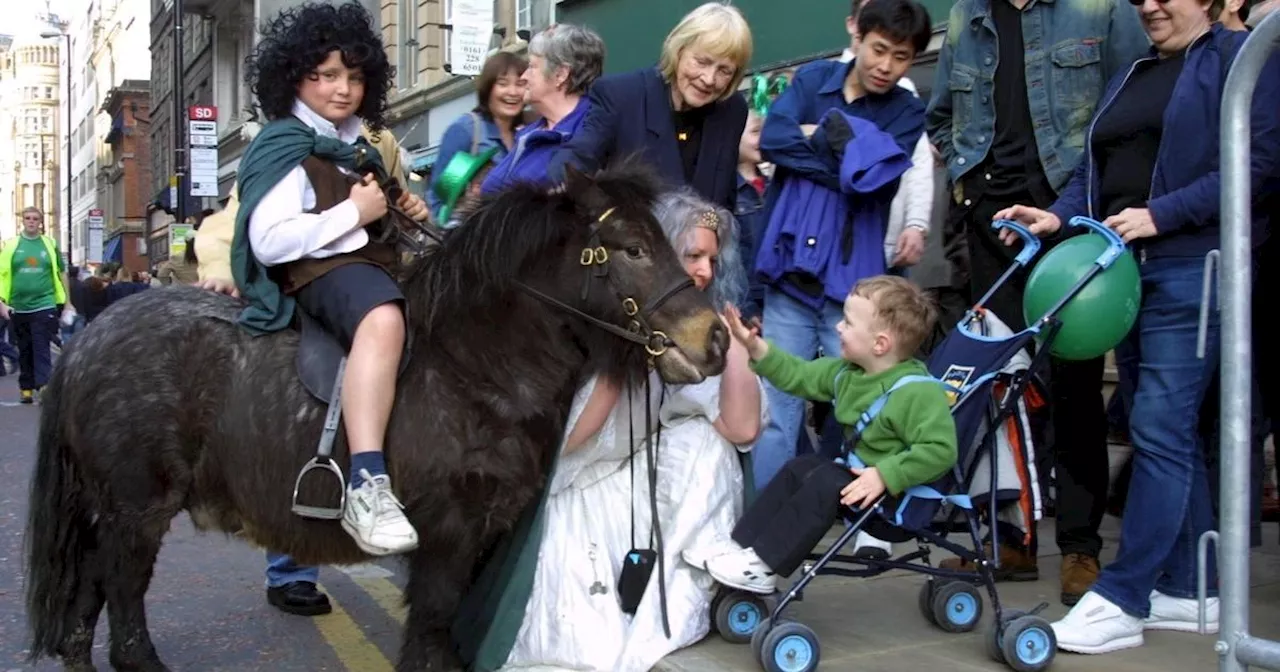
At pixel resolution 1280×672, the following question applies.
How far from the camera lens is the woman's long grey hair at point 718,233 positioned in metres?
4.04

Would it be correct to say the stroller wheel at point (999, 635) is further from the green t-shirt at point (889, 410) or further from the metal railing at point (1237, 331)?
the metal railing at point (1237, 331)

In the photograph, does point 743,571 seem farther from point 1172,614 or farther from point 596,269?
point 1172,614

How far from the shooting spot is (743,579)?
4.14 m

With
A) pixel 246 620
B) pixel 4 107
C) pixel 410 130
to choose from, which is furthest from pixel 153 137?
pixel 4 107

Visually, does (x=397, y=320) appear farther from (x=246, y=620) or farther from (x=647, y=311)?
(x=246, y=620)

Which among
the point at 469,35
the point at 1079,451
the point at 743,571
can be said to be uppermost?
the point at 469,35

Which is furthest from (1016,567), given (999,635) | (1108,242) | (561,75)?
(561,75)

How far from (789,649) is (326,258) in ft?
6.72

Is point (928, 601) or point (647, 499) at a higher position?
point (647, 499)

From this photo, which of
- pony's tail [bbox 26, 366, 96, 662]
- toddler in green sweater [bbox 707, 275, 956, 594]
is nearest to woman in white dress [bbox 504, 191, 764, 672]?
toddler in green sweater [bbox 707, 275, 956, 594]

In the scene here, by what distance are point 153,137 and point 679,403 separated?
53050mm

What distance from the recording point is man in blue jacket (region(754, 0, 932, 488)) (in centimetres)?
485

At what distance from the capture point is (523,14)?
19297 mm

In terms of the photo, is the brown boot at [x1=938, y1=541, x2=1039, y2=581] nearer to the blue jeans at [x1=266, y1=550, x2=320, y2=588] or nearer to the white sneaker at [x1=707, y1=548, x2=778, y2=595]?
the white sneaker at [x1=707, y1=548, x2=778, y2=595]
